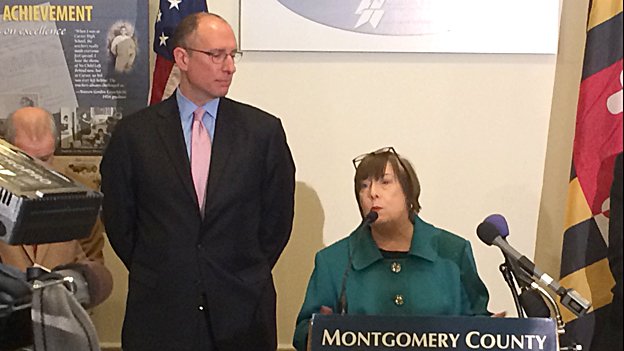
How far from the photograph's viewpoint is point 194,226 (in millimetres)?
3096

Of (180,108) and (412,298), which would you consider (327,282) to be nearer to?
(412,298)

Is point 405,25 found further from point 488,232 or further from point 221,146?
point 488,232

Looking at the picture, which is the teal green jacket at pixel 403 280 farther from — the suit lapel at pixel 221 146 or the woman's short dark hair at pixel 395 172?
the suit lapel at pixel 221 146

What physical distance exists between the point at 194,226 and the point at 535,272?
1271mm

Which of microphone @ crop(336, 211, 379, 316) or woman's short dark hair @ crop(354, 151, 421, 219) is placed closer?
microphone @ crop(336, 211, 379, 316)

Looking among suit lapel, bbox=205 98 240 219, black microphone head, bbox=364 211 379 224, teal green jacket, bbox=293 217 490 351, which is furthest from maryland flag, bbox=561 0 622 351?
black microphone head, bbox=364 211 379 224

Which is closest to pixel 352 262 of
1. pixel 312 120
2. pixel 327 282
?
pixel 327 282

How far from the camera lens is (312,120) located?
400 cm

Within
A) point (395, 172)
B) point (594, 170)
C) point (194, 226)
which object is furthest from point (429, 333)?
point (594, 170)

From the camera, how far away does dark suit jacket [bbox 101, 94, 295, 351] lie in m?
3.10

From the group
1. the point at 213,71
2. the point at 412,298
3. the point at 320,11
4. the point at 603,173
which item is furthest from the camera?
the point at 320,11

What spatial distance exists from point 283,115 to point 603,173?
1284 mm

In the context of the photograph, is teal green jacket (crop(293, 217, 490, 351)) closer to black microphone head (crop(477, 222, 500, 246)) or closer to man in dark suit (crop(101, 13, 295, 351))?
A: black microphone head (crop(477, 222, 500, 246))

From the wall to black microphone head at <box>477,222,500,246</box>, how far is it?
1.77 metres
